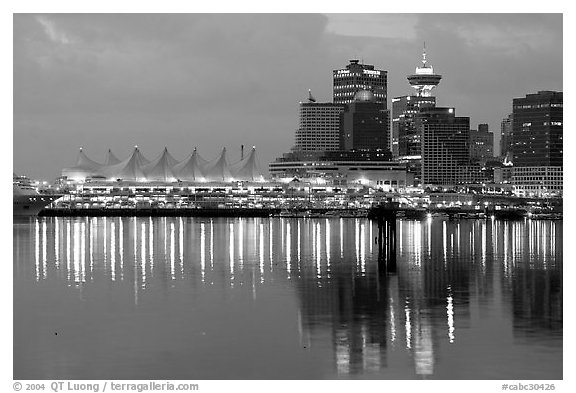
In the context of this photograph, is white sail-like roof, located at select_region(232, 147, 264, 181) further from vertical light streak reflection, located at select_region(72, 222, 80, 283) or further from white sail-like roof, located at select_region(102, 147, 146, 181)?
vertical light streak reflection, located at select_region(72, 222, 80, 283)

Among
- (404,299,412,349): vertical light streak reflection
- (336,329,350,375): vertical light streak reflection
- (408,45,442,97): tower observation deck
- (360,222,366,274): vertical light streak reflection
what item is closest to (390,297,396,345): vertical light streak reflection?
(404,299,412,349): vertical light streak reflection

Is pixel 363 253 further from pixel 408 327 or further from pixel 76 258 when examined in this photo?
pixel 408 327

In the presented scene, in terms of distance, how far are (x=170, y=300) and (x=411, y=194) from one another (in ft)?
273

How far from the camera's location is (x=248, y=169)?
90.8m

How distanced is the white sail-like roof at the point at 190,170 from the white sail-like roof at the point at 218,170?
1.69 feet

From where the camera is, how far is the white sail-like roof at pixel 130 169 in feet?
285

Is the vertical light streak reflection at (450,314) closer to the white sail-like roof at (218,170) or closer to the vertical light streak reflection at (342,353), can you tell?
the vertical light streak reflection at (342,353)

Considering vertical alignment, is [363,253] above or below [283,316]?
above

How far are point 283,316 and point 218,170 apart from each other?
74038 millimetres

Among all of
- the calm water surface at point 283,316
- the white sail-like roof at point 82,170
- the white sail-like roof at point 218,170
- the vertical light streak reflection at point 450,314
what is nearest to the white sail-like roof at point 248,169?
the white sail-like roof at point 218,170

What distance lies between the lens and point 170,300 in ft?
55.2

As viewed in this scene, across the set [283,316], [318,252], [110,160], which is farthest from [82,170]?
[283,316]

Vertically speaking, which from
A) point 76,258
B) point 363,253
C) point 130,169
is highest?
point 130,169

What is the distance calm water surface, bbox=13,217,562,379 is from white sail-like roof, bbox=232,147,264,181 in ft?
206
